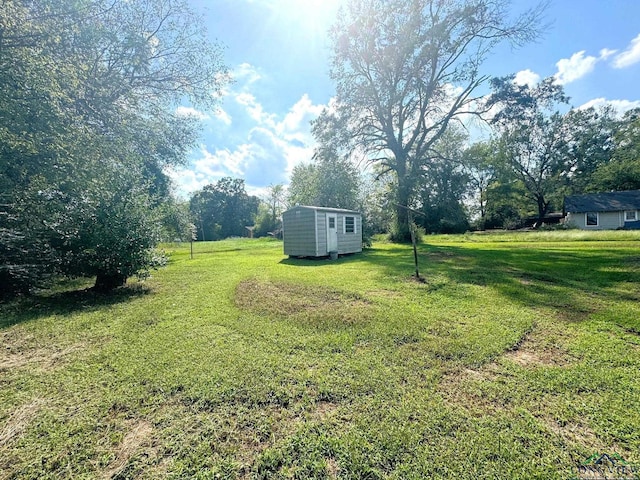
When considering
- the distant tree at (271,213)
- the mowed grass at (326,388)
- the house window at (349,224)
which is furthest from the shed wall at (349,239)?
the distant tree at (271,213)

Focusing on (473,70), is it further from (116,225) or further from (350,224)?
(116,225)

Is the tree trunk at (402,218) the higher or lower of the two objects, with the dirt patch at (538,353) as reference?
higher

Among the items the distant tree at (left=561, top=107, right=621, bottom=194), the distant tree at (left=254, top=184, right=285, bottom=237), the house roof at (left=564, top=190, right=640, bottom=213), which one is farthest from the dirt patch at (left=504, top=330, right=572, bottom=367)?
the distant tree at (left=561, top=107, right=621, bottom=194)

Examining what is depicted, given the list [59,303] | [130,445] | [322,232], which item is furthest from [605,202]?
[59,303]

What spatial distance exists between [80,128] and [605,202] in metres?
35.1

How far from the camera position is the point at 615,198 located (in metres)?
23.1

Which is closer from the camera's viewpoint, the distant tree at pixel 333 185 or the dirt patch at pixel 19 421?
the dirt patch at pixel 19 421

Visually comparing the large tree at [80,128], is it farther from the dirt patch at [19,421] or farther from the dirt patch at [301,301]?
the dirt patch at [19,421]

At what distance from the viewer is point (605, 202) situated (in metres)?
23.2

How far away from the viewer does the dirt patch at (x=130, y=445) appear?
1.54 metres

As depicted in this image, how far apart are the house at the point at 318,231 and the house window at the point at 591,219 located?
84.4 ft

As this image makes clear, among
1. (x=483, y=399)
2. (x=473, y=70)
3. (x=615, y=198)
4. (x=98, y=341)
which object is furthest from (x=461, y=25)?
(x=615, y=198)

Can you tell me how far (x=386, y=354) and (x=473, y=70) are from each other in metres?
18.0

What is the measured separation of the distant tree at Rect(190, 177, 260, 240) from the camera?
1885 inches
